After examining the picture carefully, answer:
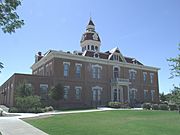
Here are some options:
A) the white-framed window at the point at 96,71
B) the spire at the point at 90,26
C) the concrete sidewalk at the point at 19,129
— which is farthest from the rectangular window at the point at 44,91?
the concrete sidewalk at the point at 19,129

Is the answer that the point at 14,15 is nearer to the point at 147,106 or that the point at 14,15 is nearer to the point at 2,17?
the point at 2,17

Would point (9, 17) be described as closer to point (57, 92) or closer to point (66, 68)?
point (57, 92)

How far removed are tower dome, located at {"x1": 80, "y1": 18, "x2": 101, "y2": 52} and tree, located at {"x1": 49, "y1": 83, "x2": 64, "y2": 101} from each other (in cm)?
1674

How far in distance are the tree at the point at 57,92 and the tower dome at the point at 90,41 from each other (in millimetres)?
16737

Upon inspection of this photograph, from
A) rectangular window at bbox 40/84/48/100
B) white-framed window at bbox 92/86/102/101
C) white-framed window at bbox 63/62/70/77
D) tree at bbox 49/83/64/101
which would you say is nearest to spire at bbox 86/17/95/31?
white-framed window at bbox 63/62/70/77

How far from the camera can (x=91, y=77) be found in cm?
4169

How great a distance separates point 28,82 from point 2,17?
29.4 m

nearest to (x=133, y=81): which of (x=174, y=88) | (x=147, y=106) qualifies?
(x=147, y=106)

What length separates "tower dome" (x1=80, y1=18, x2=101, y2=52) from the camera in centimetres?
4898

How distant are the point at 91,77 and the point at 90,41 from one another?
1028 cm

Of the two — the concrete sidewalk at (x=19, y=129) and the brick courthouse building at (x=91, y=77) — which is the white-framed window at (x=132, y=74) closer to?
the brick courthouse building at (x=91, y=77)

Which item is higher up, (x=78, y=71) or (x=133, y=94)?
(x=78, y=71)

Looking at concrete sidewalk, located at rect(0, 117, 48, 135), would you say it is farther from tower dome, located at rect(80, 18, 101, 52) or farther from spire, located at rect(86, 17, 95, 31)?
spire, located at rect(86, 17, 95, 31)

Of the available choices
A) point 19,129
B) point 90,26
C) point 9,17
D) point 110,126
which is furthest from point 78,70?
point 9,17
